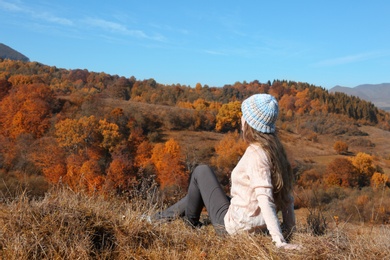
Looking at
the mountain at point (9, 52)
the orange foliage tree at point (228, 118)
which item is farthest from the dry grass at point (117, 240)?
the mountain at point (9, 52)

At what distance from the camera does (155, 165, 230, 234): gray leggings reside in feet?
9.14

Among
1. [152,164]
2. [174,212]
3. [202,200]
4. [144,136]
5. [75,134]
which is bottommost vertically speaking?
[152,164]

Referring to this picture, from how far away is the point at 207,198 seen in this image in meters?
2.89

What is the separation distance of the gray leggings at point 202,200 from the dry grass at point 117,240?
0.30 meters

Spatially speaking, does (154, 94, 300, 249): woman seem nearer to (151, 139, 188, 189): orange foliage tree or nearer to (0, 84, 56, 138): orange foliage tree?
(151, 139, 188, 189): orange foliage tree

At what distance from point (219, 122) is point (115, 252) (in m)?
57.3

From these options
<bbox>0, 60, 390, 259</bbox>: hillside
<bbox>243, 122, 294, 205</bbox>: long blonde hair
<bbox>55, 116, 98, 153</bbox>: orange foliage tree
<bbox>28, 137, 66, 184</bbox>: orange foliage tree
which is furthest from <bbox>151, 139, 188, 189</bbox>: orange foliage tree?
<bbox>243, 122, 294, 205</bbox>: long blonde hair

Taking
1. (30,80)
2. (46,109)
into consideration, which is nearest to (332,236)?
(46,109)

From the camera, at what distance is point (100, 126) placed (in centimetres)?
4716

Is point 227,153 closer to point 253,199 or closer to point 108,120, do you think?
point 108,120

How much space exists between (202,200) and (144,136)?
49.0 m

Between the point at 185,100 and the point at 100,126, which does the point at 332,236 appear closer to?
the point at 100,126

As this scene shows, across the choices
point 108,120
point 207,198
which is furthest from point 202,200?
point 108,120

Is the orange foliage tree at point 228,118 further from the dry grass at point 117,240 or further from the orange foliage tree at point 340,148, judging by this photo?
the dry grass at point 117,240
